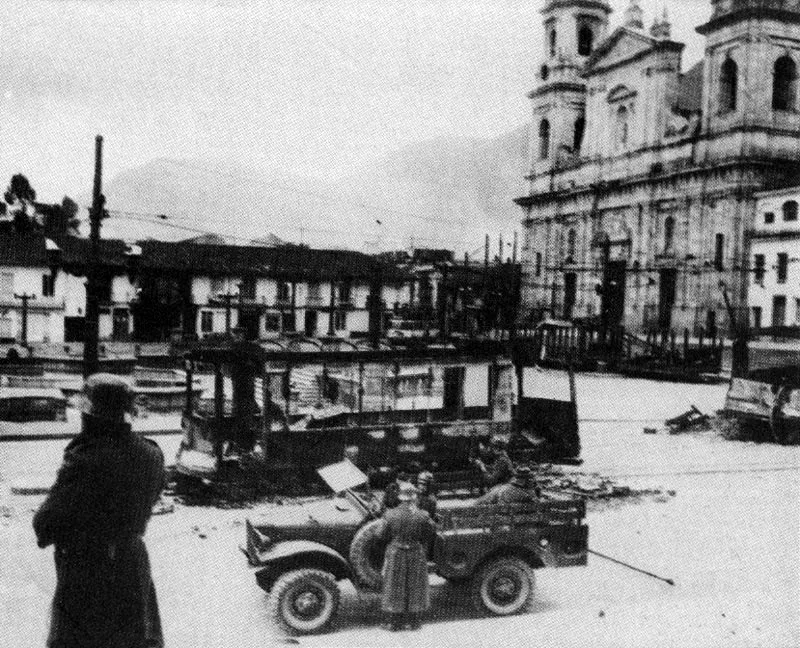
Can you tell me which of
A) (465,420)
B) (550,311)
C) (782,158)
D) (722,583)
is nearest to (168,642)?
(722,583)

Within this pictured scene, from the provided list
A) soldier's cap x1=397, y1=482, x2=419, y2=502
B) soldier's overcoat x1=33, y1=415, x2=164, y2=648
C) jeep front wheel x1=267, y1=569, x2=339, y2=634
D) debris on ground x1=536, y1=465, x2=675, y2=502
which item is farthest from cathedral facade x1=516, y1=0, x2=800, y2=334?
soldier's overcoat x1=33, y1=415, x2=164, y2=648

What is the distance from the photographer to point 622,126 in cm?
5188

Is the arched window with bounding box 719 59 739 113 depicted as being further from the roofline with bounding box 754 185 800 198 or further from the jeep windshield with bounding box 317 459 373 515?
the jeep windshield with bounding box 317 459 373 515

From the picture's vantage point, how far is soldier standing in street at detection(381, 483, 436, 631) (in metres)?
7.14

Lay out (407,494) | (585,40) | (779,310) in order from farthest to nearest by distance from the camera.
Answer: (585,40) → (779,310) → (407,494)

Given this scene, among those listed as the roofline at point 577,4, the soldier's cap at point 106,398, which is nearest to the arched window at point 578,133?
the roofline at point 577,4

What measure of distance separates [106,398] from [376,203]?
278 ft

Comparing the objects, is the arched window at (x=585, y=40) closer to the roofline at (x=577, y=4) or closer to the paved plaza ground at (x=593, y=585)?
the roofline at (x=577, y=4)

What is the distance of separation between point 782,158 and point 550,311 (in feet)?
55.0

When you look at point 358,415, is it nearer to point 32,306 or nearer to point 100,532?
point 100,532

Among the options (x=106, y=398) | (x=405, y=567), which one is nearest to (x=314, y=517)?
(x=405, y=567)

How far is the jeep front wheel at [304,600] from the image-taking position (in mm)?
7234

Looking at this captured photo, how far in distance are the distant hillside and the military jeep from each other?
Result: 3435 cm

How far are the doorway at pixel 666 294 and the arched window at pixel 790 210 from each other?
780cm
